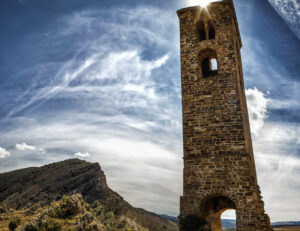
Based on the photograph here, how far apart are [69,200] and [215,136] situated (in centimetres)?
1692

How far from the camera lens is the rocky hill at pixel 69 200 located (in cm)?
2205

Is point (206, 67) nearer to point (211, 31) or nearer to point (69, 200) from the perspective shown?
point (211, 31)

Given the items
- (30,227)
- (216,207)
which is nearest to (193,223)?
(216,207)

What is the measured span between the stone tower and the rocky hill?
13.2 m

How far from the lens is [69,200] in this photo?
2302 centimetres

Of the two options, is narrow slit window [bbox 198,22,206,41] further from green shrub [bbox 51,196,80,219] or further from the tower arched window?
green shrub [bbox 51,196,80,219]

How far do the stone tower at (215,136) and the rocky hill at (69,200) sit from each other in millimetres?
13209

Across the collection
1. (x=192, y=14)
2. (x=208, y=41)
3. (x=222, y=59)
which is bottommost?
(x=222, y=59)

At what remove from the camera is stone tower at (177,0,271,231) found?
1026 centimetres

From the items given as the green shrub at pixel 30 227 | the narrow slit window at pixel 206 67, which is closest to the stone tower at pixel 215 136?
the narrow slit window at pixel 206 67

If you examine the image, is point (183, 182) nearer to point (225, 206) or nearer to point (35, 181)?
point (225, 206)

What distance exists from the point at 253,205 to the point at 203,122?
412 centimetres

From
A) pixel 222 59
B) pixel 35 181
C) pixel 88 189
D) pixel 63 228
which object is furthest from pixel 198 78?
pixel 35 181

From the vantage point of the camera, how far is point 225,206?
11961 mm
